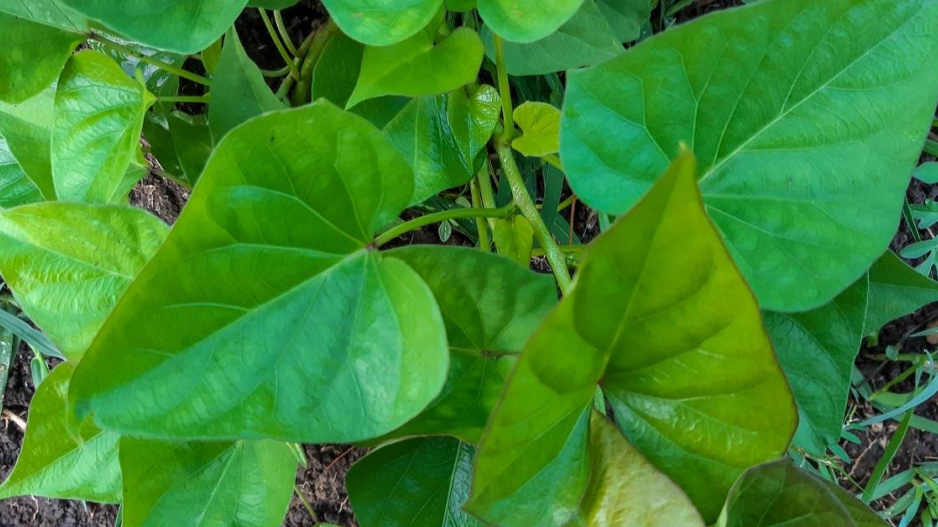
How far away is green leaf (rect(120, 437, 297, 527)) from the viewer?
1.52 ft

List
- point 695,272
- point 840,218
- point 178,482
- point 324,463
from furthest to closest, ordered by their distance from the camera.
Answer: point 324,463, point 178,482, point 840,218, point 695,272

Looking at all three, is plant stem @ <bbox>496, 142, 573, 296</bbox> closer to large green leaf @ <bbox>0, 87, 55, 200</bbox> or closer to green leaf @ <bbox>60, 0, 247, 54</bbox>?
green leaf @ <bbox>60, 0, 247, 54</bbox>

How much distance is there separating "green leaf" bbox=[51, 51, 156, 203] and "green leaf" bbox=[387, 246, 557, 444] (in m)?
0.27

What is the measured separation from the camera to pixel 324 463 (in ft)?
2.91

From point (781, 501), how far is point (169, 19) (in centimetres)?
42

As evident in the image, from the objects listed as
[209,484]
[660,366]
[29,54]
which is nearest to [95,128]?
[29,54]

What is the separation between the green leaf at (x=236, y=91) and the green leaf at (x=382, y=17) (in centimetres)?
11

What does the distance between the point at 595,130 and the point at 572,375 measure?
0.44 feet

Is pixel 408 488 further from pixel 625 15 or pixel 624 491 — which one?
pixel 625 15

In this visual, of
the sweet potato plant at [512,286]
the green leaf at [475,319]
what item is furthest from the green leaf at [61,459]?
the green leaf at [475,319]

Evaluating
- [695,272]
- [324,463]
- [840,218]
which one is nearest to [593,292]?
[695,272]

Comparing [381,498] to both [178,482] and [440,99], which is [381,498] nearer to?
[178,482]

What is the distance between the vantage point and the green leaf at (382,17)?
387mm

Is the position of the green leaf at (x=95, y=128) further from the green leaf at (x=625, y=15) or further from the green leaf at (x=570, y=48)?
the green leaf at (x=625, y=15)
